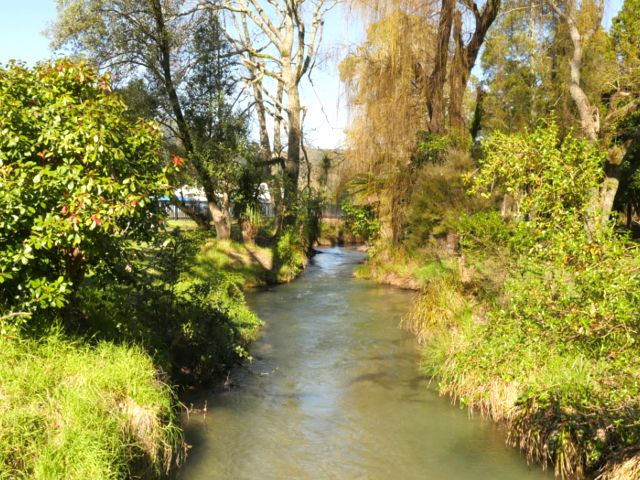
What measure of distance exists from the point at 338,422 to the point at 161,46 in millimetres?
15644

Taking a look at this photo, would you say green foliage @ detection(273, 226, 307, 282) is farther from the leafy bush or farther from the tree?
the leafy bush

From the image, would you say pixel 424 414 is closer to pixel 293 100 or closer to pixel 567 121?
pixel 567 121

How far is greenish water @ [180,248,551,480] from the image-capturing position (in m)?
7.40

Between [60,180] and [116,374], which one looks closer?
[60,180]

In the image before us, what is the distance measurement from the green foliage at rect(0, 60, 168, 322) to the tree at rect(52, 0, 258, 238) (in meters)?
13.8

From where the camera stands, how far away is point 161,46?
20.3 meters

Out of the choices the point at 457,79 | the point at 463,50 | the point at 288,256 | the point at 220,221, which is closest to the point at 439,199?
the point at 457,79

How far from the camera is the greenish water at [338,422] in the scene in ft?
24.3

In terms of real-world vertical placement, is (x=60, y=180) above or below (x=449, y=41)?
below

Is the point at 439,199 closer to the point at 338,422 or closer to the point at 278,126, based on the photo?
the point at 338,422

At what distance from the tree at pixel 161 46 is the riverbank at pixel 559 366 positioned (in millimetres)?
13981

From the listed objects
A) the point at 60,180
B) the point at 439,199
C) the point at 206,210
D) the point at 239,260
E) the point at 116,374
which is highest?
the point at 60,180

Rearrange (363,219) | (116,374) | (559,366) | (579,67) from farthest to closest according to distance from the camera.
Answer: (363,219) → (579,67) → (559,366) → (116,374)

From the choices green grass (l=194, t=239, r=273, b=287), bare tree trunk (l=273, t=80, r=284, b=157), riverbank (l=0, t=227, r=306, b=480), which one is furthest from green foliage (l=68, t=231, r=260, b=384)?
bare tree trunk (l=273, t=80, r=284, b=157)
